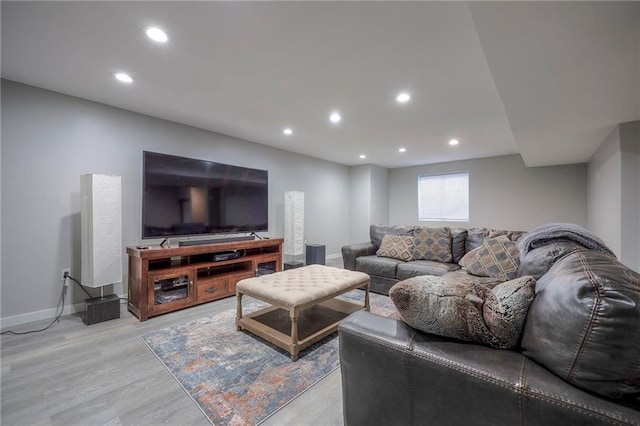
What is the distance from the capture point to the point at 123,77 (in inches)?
94.1

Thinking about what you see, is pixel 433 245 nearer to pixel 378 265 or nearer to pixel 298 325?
pixel 378 265

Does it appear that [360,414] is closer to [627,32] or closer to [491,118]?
[627,32]

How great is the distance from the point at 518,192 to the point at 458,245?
2.91 meters

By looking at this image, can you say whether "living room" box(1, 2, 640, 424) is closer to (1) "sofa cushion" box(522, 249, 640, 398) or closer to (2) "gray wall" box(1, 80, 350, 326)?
(2) "gray wall" box(1, 80, 350, 326)

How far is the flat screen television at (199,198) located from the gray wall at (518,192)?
171 inches

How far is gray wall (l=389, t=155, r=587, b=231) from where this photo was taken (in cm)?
481

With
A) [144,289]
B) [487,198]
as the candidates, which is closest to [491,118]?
[487,198]

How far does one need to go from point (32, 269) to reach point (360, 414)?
3.37m

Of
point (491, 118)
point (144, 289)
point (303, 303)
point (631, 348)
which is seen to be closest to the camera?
point (631, 348)

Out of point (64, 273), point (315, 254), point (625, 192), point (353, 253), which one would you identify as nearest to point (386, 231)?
point (353, 253)

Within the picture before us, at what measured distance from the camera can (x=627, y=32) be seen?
4.24ft

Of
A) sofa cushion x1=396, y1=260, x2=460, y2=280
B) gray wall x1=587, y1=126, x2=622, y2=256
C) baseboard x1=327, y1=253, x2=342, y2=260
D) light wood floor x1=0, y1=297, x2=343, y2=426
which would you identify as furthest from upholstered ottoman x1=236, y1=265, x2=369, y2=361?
baseboard x1=327, y1=253, x2=342, y2=260

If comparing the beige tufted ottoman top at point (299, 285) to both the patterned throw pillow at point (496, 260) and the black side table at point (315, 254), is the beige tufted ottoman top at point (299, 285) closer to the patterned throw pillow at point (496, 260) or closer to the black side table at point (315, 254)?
the patterned throw pillow at point (496, 260)

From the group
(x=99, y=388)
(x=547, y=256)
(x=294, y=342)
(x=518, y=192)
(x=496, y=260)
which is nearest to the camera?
(x=547, y=256)
